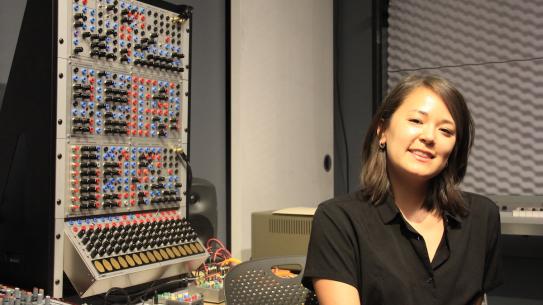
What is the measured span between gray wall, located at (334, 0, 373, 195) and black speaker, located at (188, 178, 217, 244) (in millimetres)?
1563

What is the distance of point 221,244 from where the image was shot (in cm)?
283

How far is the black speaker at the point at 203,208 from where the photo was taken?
2816mm

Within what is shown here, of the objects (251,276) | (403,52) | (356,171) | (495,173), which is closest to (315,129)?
(356,171)

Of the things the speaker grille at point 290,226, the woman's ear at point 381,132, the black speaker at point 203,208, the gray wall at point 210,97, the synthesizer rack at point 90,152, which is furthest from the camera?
the gray wall at point 210,97

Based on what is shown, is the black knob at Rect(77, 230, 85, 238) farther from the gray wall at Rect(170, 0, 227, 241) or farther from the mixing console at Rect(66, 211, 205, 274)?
the gray wall at Rect(170, 0, 227, 241)

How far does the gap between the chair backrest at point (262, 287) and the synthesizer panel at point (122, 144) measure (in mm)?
405

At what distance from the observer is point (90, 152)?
194 centimetres

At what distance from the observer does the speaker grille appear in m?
2.53

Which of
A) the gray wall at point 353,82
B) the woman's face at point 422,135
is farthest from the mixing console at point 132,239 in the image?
the gray wall at point 353,82

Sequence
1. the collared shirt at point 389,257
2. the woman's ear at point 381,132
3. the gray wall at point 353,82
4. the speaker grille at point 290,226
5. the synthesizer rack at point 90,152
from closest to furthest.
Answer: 1. the collared shirt at point 389,257
2. the woman's ear at point 381,132
3. the synthesizer rack at point 90,152
4. the speaker grille at point 290,226
5. the gray wall at point 353,82

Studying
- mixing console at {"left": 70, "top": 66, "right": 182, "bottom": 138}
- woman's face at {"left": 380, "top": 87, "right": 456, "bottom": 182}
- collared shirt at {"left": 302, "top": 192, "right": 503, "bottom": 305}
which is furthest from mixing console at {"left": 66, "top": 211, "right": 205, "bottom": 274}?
woman's face at {"left": 380, "top": 87, "right": 456, "bottom": 182}

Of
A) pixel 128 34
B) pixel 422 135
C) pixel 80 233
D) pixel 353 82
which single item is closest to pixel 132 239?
pixel 80 233

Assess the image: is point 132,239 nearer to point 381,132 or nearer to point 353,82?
point 381,132

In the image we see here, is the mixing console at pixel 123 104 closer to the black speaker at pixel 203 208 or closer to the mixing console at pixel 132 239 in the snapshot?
the mixing console at pixel 132 239
